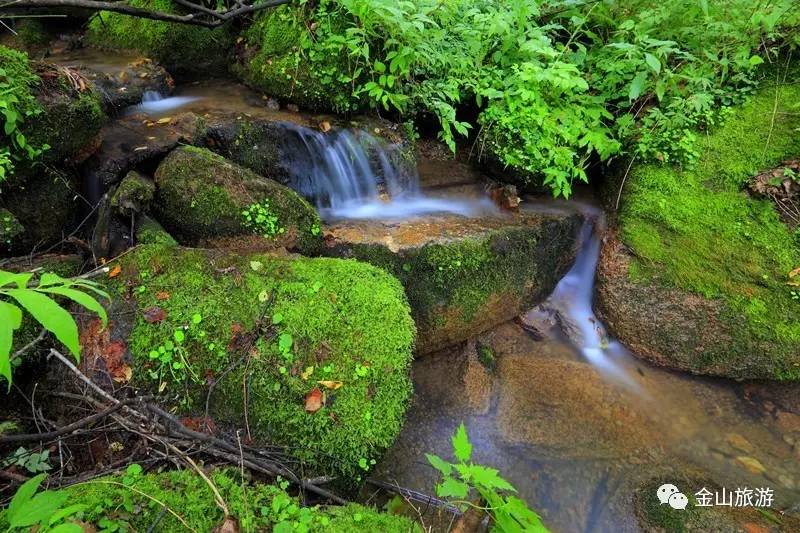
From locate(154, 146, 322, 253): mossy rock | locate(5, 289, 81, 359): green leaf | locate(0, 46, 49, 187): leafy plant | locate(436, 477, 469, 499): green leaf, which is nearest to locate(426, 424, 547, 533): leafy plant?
locate(436, 477, 469, 499): green leaf

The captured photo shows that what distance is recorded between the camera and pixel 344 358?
282 centimetres

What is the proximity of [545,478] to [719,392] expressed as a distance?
6.62 feet

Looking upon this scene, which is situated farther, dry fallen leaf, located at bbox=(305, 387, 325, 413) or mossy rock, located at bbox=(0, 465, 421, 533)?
dry fallen leaf, located at bbox=(305, 387, 325, 413)

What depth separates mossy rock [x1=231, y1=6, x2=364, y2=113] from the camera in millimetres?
5023

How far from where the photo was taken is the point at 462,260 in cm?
414

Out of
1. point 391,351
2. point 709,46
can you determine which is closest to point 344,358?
point 391,351

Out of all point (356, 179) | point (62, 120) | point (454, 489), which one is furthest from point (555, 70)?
point (62, 120)

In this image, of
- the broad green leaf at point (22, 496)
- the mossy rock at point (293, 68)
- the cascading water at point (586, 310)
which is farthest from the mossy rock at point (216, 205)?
the cascading water at point (586, 310)

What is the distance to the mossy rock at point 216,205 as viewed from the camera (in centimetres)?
379

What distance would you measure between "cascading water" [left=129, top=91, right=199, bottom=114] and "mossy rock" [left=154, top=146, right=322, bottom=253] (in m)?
1.90

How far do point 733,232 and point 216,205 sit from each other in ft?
15.6

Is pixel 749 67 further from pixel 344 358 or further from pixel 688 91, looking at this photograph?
pixel 344 358

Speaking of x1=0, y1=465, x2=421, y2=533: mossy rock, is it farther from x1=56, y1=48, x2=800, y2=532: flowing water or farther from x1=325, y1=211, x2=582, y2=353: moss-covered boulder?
x1=325, y1=211, x2=582, y2=353: moss-covered boulder

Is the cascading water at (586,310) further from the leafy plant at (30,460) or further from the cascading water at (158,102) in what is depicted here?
the cascading water at (158,102)
